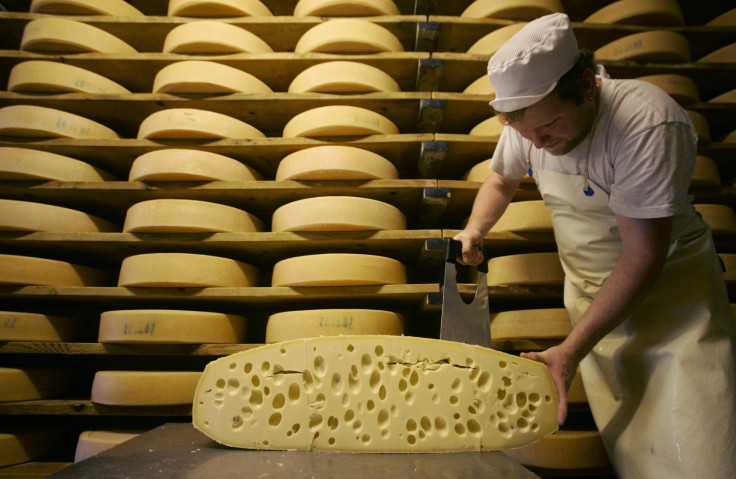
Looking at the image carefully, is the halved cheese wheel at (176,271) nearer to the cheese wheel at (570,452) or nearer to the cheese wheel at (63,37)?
the cheese wheel at (63,37)

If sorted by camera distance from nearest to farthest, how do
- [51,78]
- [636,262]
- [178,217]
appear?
[636,262] < [178,217] < [51,78]

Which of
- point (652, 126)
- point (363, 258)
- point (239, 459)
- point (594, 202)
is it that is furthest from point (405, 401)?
point (652, 126)

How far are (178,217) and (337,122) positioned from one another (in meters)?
0.80

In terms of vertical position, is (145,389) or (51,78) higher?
(51,78)

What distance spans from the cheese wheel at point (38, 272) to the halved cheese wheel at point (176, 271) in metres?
0.28

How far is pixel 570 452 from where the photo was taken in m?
1.30

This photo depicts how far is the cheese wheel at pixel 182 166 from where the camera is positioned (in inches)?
63.6

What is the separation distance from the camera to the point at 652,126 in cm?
101

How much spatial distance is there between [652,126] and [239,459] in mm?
1394

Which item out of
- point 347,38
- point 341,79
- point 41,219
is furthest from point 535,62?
point 41,219

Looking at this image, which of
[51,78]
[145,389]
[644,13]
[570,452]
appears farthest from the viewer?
[644,13]

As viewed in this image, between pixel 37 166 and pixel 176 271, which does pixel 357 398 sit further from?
pixel 37 166

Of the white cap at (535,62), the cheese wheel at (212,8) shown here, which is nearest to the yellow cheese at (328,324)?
the white cap at (535,62)

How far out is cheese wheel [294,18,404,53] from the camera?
1823mm
